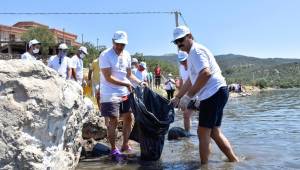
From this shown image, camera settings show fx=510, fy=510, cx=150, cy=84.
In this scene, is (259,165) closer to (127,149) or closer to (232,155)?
(232,155)

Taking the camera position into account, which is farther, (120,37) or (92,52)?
(92,52)

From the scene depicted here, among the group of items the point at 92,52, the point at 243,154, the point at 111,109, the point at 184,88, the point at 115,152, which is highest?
the point at 92,52

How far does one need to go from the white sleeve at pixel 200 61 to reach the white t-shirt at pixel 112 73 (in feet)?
4.89

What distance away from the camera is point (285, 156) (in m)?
7.02

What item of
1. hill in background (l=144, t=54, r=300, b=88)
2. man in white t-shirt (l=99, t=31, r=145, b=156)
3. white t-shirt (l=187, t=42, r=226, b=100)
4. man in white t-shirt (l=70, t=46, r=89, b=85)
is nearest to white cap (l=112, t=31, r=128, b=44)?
man in white t-shirt (l=99, t=31, r=145, b=156)

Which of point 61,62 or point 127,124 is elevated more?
point 61,62

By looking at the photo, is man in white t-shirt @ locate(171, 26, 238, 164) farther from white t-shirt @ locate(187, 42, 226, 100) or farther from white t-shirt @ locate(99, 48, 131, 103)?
white t-shirt @ locate(99, 48, 131, 103)

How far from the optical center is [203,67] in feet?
18.8

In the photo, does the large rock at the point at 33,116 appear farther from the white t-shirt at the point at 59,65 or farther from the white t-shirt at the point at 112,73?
the white t-shirt at the point at 59,65

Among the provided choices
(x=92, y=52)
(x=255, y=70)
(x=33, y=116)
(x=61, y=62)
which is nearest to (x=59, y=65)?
(x=61, y=62)

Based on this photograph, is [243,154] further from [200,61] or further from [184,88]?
[200,61]

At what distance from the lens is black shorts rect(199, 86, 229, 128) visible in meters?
5.90

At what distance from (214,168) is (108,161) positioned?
4.96 feet

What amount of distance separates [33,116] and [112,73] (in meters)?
2.50
